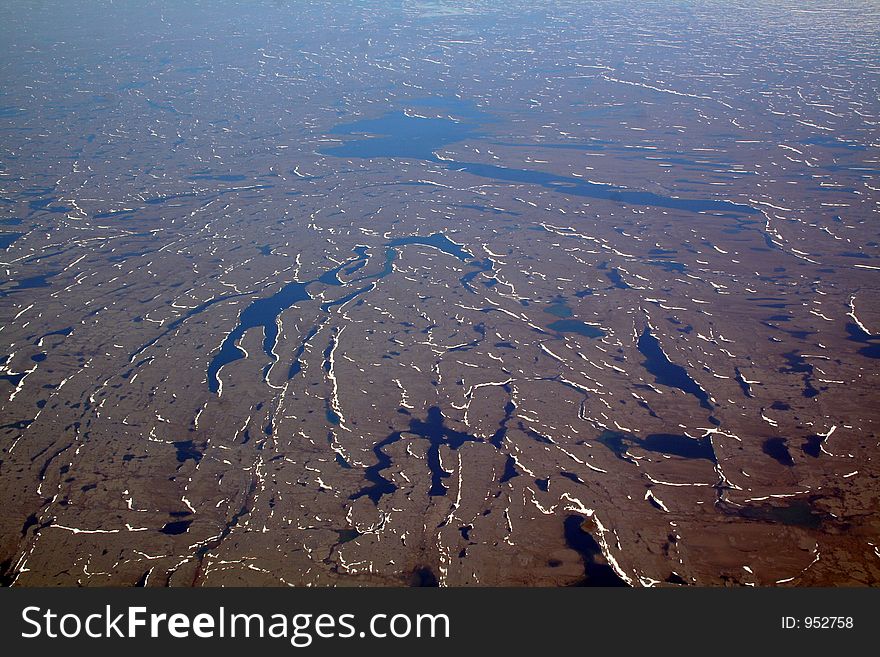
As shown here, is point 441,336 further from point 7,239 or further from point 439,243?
→ point 7,239

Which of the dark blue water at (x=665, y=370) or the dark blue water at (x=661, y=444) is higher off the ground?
the dark blue water at (x=661, y=444)

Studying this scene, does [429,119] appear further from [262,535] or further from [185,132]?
[262,535]

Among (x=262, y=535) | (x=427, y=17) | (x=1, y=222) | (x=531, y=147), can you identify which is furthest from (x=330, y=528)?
(x=427, y=17)

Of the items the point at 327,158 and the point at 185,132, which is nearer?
the point at 327,158

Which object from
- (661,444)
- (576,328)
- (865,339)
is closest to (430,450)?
(661,444)

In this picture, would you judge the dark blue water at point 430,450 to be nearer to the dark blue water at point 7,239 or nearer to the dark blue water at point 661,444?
the dark blue water at point 661,444

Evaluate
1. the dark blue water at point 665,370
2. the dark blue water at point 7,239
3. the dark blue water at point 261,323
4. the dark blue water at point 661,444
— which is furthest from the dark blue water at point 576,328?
the dark blue water at point 7,239

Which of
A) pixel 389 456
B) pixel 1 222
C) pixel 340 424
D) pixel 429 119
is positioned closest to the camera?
pixel 389 456

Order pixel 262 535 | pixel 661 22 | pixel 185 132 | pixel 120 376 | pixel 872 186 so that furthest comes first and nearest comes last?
1. pixel 661 22
2. pixel 185 132
3. pixel 872 186
4. pixel 120 376
5. pixel 262 535
